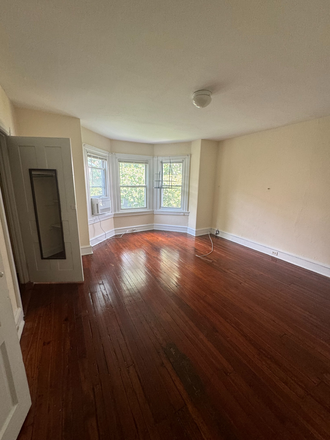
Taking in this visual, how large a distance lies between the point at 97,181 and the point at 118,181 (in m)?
0.62

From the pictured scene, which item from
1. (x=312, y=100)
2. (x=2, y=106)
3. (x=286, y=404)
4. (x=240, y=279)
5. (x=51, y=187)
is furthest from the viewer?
(x=240, y=279)

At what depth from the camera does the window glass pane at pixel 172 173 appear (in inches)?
192

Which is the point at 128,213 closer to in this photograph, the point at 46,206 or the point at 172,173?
the point at 172,173

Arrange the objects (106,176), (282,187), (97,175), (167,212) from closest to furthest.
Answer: (282,187) → (97,175) → (106,176) → (167,212)

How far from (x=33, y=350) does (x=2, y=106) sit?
2.53m

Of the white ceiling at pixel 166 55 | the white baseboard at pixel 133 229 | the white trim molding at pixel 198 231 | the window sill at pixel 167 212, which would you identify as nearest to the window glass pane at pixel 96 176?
the white baseboard at pixel 133 229

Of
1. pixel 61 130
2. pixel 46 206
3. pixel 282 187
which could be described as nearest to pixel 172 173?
pixel 282 187

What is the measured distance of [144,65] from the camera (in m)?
1.55

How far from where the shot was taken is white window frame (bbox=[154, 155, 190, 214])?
4.75 metres

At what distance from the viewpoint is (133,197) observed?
4918 mm

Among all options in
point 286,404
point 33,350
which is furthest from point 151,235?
point 286,404

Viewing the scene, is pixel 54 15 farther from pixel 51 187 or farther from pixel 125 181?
pixel 125 181

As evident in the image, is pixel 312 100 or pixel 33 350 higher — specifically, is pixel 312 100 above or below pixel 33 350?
above

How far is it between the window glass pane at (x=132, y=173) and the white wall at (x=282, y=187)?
7.07ft
